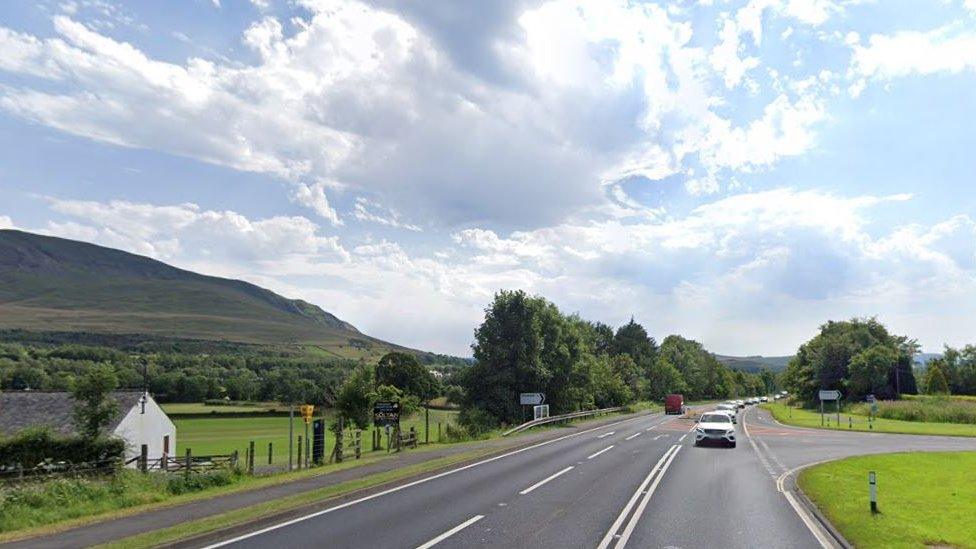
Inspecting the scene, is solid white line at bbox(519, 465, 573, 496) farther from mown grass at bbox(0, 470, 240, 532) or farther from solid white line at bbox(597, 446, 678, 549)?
mown grass at bbox(0, 470, 240, 532)

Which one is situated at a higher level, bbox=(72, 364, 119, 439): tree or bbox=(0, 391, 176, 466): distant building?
bbox=(72, 364, 119, 439): tree

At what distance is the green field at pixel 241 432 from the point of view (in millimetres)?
61906

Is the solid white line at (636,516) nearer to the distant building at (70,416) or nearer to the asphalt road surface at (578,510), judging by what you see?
the asphalt road surface at (578,510)

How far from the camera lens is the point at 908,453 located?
94.4 ft

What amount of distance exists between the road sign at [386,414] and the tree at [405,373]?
2045 cm

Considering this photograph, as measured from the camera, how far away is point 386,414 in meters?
32.5

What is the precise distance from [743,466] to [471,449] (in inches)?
483

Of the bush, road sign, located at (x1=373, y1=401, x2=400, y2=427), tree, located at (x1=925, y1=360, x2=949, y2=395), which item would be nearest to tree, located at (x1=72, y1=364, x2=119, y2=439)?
the bush

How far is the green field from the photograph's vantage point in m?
61.9

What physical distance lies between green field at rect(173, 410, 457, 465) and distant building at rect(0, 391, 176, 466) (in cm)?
680

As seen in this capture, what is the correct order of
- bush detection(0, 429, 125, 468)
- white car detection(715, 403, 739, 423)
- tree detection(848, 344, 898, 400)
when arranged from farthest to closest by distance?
tree detection(848, 344, 898, 400) → white car detection(715, 403, 739, 423) → bush detection(0, 429, 125, 468)

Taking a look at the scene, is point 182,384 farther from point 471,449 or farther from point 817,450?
point 817,450

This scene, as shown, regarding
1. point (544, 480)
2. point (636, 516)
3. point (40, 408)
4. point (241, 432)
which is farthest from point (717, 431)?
point (241, 432)

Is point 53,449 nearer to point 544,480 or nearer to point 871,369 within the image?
point 544,480
